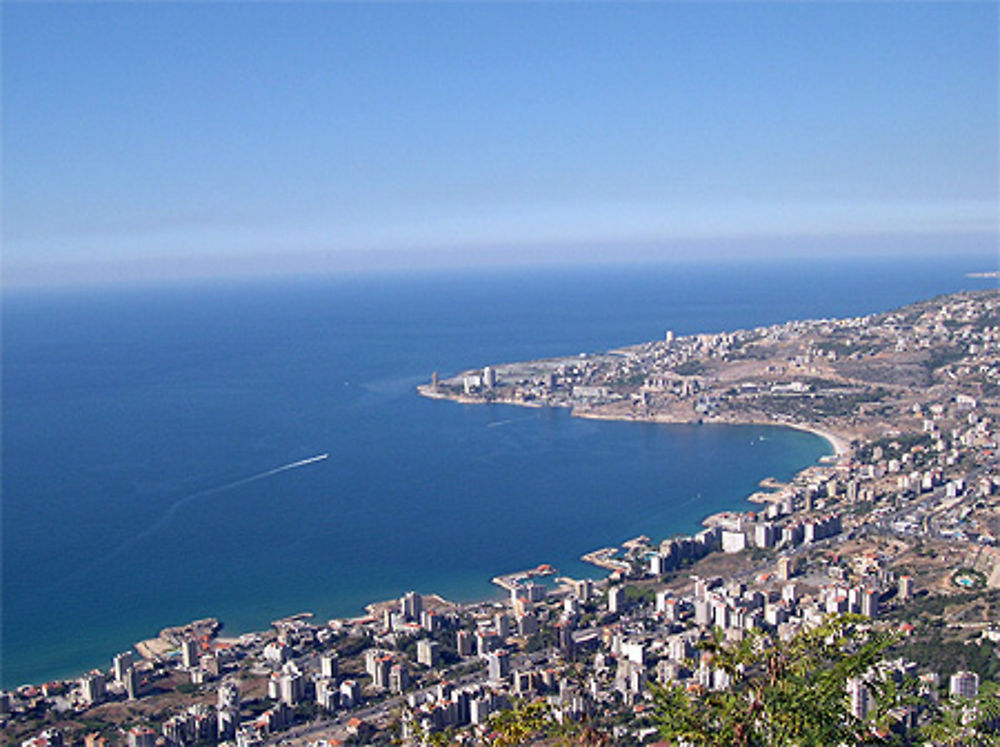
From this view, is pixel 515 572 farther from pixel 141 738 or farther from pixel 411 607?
pixel 141 738

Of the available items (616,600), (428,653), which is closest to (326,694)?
(428,653)

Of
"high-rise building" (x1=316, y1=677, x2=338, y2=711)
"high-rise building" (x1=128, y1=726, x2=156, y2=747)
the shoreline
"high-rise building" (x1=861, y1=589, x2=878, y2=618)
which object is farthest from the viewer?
the shoreline

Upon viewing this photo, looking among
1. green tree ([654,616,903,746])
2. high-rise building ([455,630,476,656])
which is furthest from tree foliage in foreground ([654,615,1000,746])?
high-rise building ([455,630,476,656])

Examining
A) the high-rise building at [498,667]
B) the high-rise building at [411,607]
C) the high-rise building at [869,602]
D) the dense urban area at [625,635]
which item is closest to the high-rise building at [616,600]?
the dense urban area at [625,635]

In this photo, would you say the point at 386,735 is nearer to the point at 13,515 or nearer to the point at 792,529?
the point at 792,529

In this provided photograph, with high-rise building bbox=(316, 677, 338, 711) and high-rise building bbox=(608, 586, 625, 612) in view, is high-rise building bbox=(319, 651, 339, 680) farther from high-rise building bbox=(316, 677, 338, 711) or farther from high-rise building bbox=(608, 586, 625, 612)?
high-rise building bbox=(608, 586, 625, 612)
